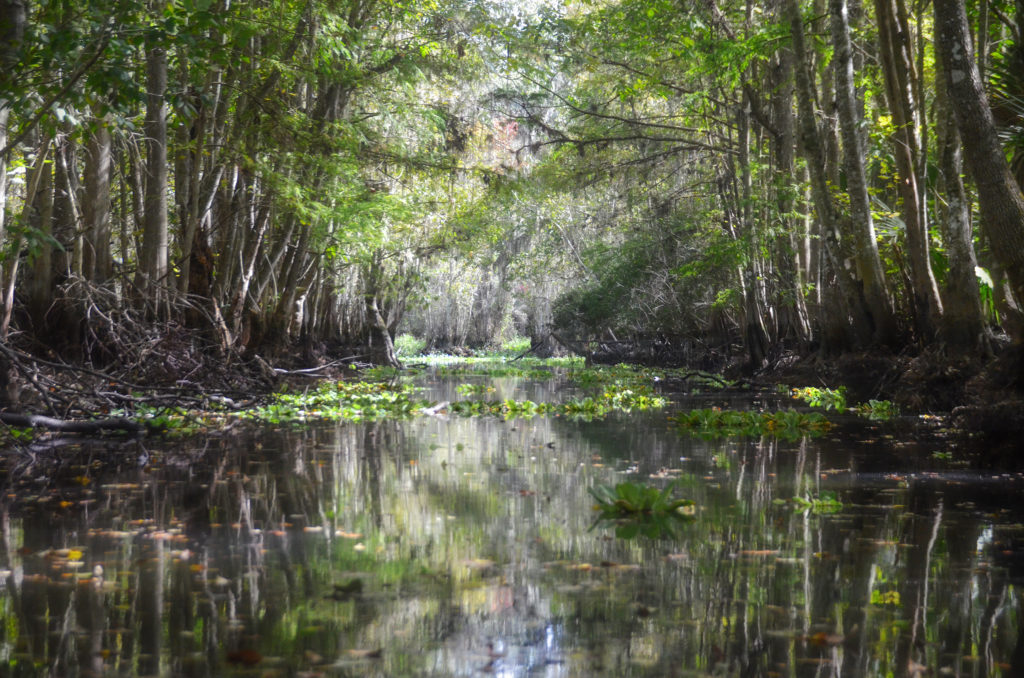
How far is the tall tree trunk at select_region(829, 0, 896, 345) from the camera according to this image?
11.3 m

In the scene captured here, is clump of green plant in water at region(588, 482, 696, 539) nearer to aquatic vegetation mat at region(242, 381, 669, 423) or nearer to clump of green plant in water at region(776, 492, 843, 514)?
clump of green plant in water at region(776, 492, 843, 514)

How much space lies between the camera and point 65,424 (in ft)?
23.4

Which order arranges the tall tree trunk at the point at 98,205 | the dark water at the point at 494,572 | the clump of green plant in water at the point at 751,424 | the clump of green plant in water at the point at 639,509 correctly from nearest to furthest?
the dark water at the point at 494,572 → the clump of green plant in water at the point at 639,509 → the clump of green plant in water at the point at 751,424 → the tall tree trunk at the point at 98,205

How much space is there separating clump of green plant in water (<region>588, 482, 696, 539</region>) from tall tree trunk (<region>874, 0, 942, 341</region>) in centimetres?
744

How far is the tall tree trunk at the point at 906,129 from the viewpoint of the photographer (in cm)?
1071

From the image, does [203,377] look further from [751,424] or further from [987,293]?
[987,293]

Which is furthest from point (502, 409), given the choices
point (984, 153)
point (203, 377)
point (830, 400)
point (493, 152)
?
point (493, 152)

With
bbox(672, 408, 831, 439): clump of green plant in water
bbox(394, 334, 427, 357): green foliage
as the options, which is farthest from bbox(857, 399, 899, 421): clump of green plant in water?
bbox(394, 334, 427, 357): green foliage

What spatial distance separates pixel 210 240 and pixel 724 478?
10737 mm

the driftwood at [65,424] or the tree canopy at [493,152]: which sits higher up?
the tree canopy at [493,152]

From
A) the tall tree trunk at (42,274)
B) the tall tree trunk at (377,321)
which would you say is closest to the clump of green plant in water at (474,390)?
the tall tree trunk at (42,274)

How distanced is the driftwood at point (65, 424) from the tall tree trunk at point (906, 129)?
925 cm

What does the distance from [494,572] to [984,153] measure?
227 inches

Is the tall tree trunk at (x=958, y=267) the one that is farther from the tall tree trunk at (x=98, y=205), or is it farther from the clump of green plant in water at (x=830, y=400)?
the tall tree trunk at (x=98, y=205)
